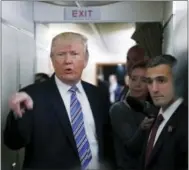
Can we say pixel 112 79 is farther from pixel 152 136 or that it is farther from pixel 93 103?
pixel 152 136

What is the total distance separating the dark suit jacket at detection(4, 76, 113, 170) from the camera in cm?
145

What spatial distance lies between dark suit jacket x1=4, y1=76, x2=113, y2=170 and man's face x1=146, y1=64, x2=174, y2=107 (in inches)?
7.1

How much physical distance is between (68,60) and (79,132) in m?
0.26

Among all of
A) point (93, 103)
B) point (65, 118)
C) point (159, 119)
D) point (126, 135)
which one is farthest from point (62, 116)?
point (159, 119)

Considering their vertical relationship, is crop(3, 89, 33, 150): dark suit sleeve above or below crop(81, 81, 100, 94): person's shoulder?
below

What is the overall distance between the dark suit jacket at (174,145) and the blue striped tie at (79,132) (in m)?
0.24

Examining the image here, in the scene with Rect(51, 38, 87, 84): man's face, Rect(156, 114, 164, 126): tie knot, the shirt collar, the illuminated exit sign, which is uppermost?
the illuminated exit sign

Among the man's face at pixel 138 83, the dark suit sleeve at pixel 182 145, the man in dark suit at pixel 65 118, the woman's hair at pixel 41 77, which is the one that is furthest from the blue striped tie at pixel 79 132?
the dark suit sleeve at pixel 182 145

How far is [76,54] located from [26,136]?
0.34m

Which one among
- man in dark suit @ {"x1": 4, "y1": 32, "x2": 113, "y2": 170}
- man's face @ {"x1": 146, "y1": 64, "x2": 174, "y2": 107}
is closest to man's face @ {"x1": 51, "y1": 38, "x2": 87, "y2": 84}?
man in dark suit @ {"x1": 4, "y1": 32, "x2": 113, "y2": 170}

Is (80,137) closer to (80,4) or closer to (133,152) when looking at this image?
(133,152)

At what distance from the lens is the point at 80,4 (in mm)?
1476

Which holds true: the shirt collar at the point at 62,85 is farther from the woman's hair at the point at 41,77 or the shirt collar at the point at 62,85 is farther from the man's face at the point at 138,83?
the man's face at the point at 138,83

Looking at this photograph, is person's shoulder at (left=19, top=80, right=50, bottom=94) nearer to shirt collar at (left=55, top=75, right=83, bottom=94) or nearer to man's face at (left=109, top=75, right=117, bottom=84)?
shirt collar at (left=55, top=75, right=83, bottom=94)
